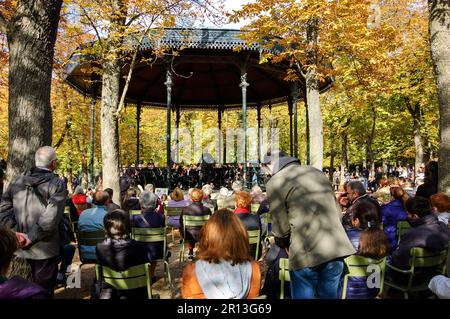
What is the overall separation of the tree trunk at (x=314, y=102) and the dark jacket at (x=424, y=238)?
6.98 meters

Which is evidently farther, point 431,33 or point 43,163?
point 431,33

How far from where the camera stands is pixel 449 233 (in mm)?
4027

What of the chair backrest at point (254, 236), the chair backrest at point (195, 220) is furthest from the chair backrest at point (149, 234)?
the chair backrest at point (254, 236)

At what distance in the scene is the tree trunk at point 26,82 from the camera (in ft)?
14.0

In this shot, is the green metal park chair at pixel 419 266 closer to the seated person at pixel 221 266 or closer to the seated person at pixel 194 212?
the seated person at pixel 221 266

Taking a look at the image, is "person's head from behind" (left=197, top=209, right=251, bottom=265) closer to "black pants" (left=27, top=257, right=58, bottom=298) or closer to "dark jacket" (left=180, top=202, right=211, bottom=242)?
"black pants" (left=27, top=257, right=58, bottom=298)

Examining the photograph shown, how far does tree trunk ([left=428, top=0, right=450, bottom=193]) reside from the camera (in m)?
6.18

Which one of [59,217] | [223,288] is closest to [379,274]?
[223,288]

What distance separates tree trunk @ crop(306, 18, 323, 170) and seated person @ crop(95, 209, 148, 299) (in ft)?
27.5

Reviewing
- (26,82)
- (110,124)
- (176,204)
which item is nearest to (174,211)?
(176,204)

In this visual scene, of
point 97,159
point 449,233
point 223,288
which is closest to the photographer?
point 223,288

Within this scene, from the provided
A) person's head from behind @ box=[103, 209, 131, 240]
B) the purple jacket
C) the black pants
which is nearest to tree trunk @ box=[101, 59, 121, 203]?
the black pants
